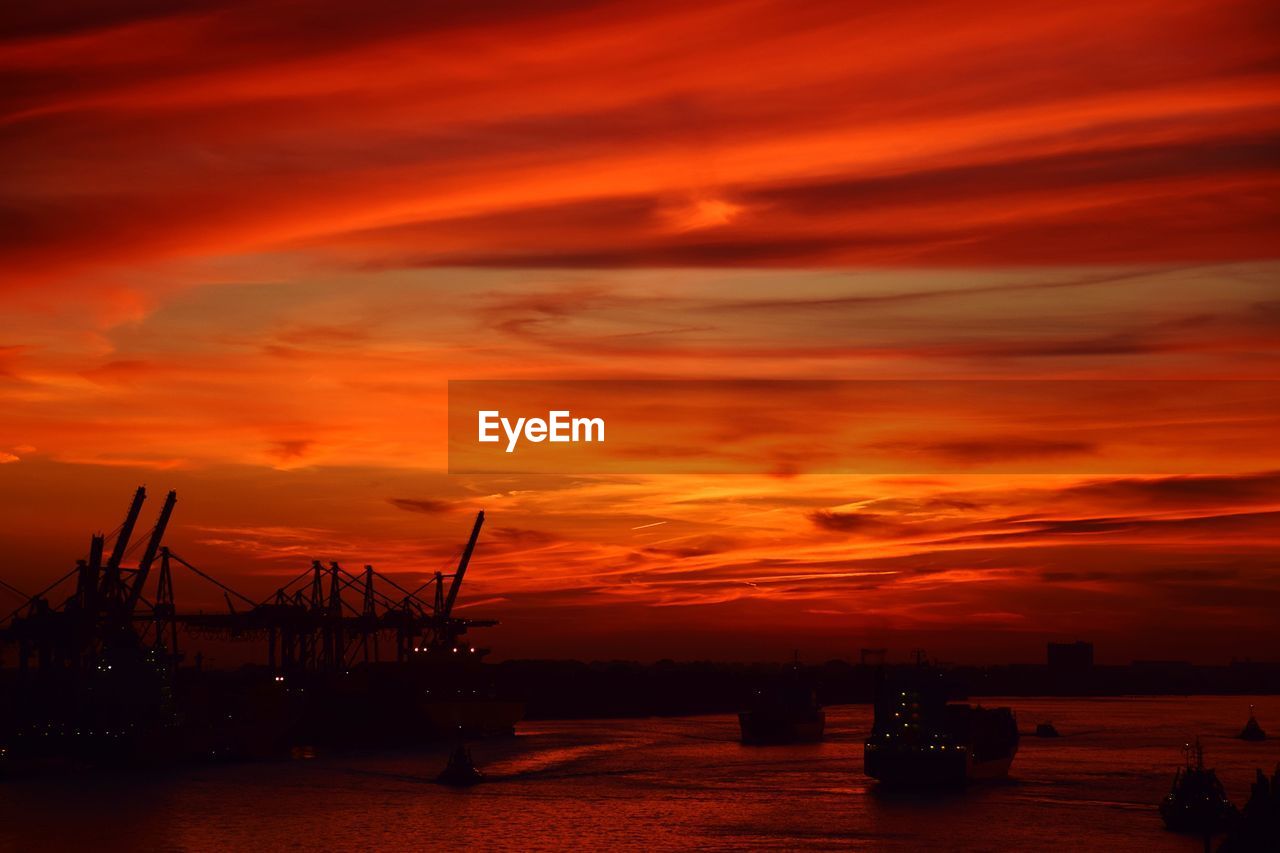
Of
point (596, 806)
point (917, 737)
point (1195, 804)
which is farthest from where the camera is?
point (917, 737)

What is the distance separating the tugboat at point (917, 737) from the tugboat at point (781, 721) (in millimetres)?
57694

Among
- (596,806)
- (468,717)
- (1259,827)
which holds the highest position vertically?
(1259,827)

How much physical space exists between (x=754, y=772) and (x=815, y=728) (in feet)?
152

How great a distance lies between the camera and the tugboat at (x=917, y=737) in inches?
3644

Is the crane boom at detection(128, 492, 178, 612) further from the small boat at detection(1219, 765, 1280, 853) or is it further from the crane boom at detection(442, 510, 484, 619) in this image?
the small boat at detection(1219, 765, 1280, 853)

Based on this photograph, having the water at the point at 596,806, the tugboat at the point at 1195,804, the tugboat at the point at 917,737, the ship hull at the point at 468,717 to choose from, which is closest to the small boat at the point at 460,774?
the water at the point at 596,806

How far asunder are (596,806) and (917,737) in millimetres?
20937

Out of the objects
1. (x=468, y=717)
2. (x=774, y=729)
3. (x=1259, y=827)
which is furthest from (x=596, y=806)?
(x=468, y=717)

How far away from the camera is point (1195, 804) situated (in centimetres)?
7612

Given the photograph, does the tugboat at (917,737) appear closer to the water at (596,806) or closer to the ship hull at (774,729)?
the water at (596,806)

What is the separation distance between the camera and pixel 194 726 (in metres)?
124

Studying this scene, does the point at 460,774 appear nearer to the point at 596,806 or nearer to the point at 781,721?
the point at 596,806

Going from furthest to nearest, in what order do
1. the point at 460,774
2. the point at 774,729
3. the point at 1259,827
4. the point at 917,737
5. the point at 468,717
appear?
the point at 468,717 < the point at 774,729 < the point at 460,774 < the point at 917,737 < the point at 1259,827

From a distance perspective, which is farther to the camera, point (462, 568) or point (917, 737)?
point (462, 568)
